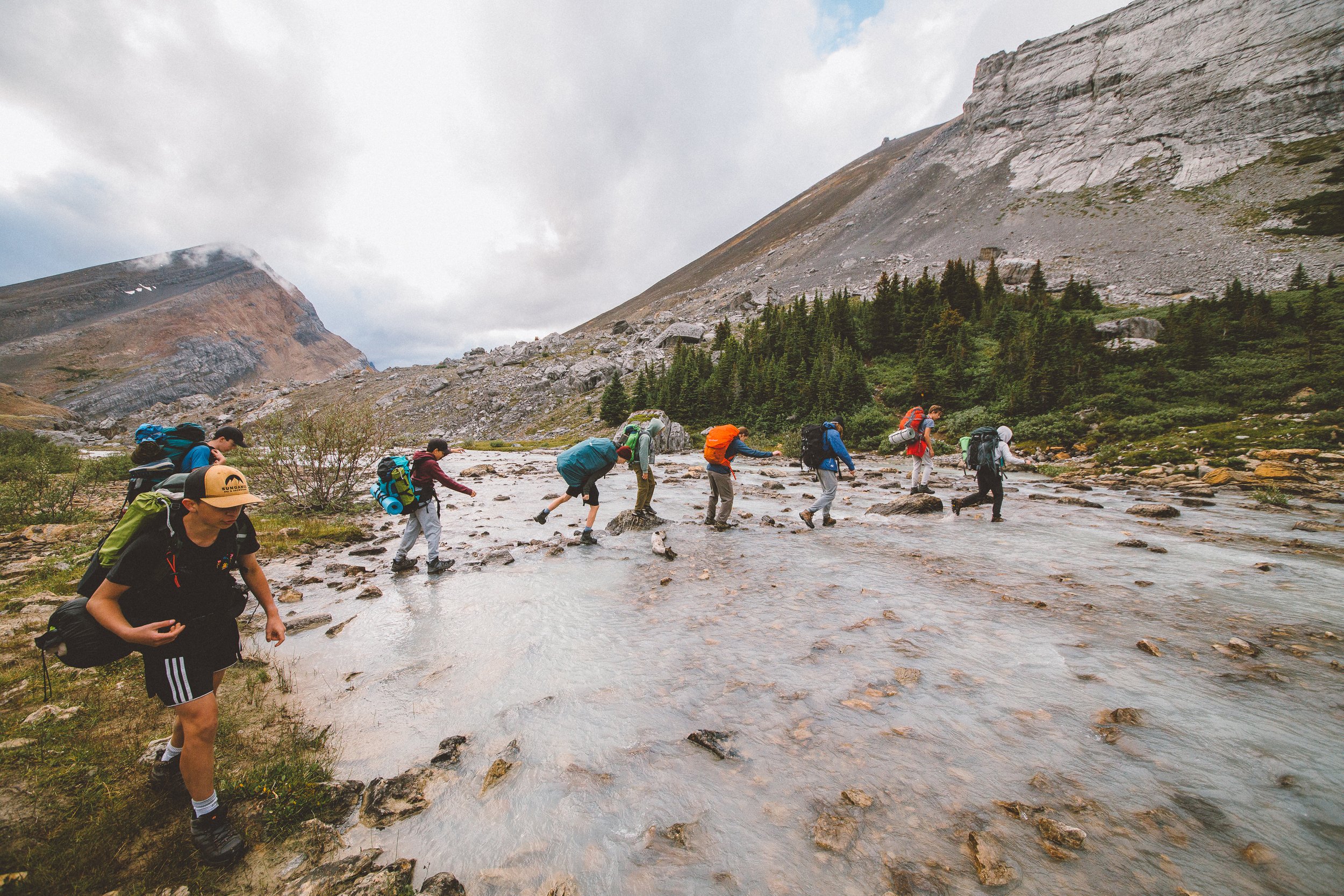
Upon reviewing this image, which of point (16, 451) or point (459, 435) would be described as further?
point (459, 435)

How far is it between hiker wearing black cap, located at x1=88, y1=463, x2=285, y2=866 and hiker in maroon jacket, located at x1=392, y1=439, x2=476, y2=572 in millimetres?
5673

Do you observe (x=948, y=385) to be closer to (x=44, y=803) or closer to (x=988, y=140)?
(x=44, y=803)

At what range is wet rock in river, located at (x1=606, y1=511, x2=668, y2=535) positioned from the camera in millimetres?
12133

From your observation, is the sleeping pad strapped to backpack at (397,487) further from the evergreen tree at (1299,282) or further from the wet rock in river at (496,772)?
the evergreen tree at (1299,282)

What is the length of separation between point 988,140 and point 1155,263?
67.4 metres

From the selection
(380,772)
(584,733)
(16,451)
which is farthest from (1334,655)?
(16,451)

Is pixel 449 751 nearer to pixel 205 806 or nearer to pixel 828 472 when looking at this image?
pixel 205 806

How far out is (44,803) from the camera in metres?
3.31

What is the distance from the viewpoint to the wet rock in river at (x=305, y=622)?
6.88m

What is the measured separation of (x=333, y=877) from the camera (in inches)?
116

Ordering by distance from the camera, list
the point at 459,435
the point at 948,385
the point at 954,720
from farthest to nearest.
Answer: the point at 459,435, the point at 948,385, the point at 954,720

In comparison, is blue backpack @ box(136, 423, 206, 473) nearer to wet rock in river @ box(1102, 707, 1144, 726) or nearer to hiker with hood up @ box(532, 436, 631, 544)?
hiker with hood up @ box(532, 436, 631, 544)

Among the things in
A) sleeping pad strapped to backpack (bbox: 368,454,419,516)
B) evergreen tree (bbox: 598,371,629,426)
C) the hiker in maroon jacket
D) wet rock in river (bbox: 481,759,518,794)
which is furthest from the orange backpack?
evergreen tree (bbox: 598,371,629,426)

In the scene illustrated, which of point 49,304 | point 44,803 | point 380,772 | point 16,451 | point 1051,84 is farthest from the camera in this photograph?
point 49,304
